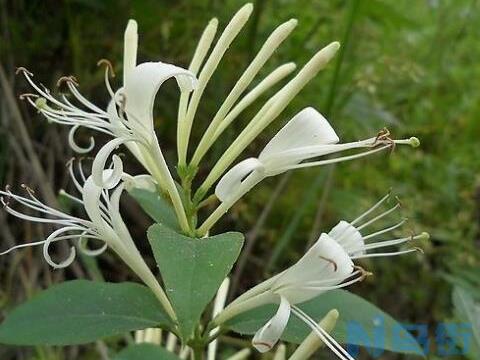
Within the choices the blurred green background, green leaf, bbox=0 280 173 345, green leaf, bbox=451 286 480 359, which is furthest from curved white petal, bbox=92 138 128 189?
the blurred green background

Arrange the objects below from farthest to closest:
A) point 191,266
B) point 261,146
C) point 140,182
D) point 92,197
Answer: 1. point 261,146
2. point 140,182
3. point 92,197
4. point 191,266

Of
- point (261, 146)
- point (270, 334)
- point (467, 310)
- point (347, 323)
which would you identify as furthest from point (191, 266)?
point (261, 146)

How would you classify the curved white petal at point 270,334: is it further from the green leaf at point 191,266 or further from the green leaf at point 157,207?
the green leaf at point 157,207

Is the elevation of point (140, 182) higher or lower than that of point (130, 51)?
lower

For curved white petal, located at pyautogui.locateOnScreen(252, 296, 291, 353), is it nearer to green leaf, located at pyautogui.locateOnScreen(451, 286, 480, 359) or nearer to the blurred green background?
green leaf, located at pyautogui.locateOnScreen(451, 286, 480, 359)

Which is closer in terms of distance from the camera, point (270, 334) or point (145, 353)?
point (270, 334)

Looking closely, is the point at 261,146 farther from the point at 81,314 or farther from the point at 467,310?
the point at 81,314
